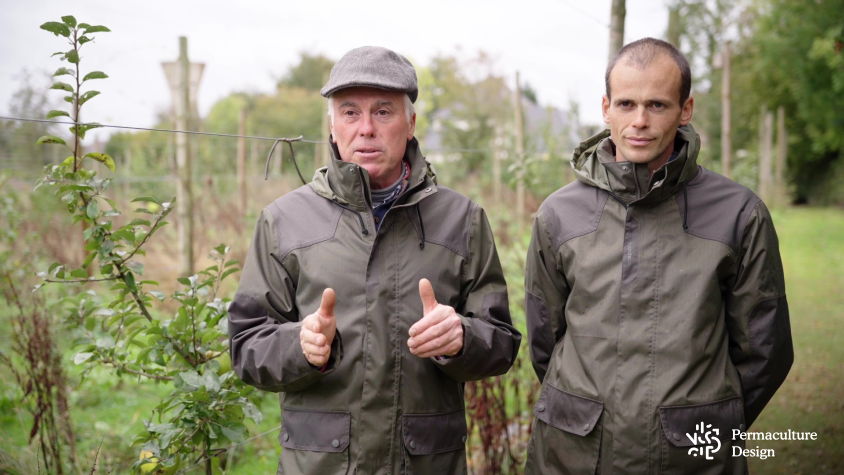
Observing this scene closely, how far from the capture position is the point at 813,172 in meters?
34.0

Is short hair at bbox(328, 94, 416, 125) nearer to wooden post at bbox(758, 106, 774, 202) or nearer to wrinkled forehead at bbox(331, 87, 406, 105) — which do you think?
wrinkled forehead at bbox(331, 87, 406, 105)

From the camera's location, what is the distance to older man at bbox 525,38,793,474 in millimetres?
2498

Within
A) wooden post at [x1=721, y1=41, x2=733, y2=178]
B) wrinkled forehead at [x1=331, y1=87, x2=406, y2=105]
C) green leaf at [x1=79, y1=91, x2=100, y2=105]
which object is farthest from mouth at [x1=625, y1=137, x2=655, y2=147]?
wooden post at [x1=721, y1=41, x2=733, y2=178]

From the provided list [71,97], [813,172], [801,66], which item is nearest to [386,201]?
[71,97]

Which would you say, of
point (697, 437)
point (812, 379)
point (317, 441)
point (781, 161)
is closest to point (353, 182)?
point (317, 441)

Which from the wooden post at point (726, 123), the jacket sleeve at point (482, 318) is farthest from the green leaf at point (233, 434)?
the wooden post at point (726, 123)

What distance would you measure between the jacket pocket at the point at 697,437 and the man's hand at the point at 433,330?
74 cm

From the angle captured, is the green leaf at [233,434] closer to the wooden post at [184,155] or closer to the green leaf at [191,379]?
the green leaf at [191,379]

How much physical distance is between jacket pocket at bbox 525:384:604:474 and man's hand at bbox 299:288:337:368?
882mm

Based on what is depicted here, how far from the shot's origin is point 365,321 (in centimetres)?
244

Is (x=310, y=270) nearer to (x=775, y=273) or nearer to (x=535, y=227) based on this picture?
(x=535, y=227)

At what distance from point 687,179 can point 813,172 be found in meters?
35.4

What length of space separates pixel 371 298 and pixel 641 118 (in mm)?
1082

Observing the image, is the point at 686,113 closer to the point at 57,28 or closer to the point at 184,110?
the point at 57,28
